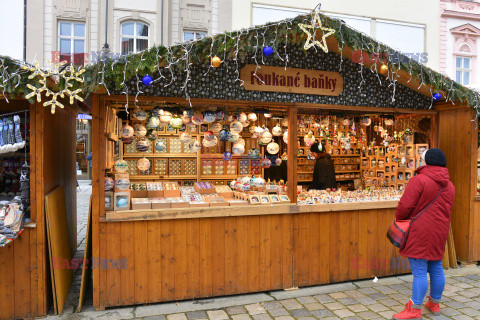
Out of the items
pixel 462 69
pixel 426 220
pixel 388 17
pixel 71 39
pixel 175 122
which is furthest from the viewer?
pixel 462 69

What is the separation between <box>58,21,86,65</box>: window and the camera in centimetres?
1345

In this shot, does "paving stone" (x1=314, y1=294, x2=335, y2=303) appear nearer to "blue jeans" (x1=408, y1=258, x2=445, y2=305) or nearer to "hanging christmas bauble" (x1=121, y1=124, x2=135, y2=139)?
"blue jeans" (x1=408, y1=258, x2=445, y2=305)

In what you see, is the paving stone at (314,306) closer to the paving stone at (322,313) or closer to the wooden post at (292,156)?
the paving stone at (322,313)

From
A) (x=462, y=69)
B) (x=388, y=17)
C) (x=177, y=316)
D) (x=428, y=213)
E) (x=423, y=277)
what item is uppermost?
(x=388, y=17)

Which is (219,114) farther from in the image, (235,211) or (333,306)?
(333,306)

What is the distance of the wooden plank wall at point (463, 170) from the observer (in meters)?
5.52

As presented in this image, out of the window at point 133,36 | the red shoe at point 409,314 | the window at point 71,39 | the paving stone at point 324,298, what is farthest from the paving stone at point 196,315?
the window at point 71,39

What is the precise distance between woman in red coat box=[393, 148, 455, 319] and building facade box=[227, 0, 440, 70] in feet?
39.8

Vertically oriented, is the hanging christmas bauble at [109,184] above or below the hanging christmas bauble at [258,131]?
below

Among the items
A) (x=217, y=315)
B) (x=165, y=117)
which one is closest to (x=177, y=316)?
(x=217, y=315)

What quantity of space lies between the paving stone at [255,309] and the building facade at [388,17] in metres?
12.4

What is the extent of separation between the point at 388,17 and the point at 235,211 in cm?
1487

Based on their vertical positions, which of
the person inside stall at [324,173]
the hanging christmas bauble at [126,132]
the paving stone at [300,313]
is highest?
the hanging christmas bauble at [126,132]

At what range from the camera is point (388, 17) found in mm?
15680
